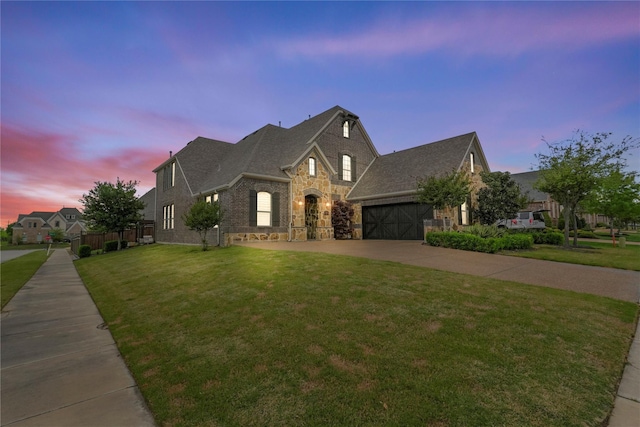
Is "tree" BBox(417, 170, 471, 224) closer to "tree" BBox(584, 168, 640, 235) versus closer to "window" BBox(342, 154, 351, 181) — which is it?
"window" BBox(342, 154, 351, 181)

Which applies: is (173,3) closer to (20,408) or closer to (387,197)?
(20,408)

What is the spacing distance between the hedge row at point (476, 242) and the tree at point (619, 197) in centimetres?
829

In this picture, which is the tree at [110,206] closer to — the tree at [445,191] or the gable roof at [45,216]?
the tree at [445,191]

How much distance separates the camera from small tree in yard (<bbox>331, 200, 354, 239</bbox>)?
2122cm

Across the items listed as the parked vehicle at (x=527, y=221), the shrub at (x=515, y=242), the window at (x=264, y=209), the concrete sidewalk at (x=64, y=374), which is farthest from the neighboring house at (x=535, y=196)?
the concrete sidewalk at (x=64, y=374)

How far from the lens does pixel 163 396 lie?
3.33m

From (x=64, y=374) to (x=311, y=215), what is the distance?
57.0ft

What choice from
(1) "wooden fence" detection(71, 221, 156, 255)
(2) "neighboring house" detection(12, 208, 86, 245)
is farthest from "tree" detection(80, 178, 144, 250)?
(2) "neighboring house" detection(12, 208, 86, 245)

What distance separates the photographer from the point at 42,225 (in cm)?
6919

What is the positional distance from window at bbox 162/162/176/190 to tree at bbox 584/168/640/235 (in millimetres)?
30586

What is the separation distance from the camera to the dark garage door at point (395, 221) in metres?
18.6

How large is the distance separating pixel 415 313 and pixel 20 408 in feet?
18.3

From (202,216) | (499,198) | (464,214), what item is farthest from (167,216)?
(499,198)

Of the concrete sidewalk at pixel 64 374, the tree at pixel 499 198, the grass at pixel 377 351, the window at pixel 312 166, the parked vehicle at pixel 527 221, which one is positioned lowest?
the concrete sidewalk at pixel 64 374
